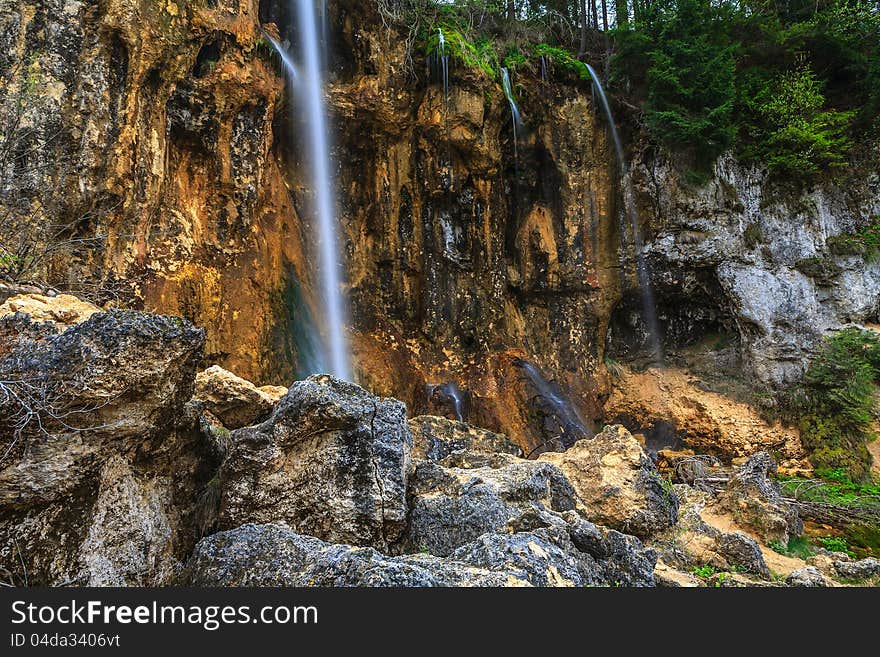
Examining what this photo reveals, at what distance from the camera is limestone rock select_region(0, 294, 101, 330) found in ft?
12.2

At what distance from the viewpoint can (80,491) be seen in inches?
134

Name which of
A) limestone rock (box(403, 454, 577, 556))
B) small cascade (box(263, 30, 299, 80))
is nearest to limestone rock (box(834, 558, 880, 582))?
limestone rock (box(403, 454, 577, 556))

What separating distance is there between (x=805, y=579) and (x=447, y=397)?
8.36 m

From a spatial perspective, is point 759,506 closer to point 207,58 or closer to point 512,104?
point 512,104

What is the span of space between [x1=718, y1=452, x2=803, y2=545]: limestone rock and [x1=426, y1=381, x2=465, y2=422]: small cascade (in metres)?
6.19

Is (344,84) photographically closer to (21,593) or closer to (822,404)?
(21,593)

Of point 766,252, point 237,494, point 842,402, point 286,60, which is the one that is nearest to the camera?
point 237,494

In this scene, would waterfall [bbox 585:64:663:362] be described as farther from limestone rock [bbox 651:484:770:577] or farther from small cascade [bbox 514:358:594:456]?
limestone rock [bbox 651:484:770:577]

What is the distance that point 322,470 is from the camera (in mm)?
4188

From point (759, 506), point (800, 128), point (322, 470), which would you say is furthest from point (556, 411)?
point (800, 128)

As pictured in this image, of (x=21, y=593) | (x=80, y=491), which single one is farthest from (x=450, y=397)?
(x=21, y=593)

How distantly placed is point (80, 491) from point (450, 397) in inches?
386

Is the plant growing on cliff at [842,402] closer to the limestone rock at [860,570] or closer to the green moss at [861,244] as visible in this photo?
the green moss at [861,244]

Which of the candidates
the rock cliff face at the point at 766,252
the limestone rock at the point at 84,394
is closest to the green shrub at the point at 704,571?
the limestone rock at the point at 84,394
